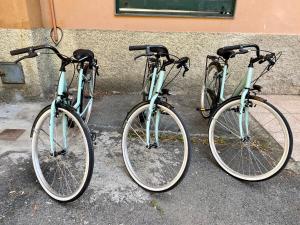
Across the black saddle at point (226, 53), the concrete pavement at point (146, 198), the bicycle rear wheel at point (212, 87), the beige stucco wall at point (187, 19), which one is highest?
the beige stucco wall at point (187, 19)

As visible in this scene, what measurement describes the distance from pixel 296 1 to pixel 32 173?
461 centimetres

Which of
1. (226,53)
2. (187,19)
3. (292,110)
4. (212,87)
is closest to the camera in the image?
(226,53)

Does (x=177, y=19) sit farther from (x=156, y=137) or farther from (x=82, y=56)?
(x=156, y=137)

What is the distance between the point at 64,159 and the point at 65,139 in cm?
51

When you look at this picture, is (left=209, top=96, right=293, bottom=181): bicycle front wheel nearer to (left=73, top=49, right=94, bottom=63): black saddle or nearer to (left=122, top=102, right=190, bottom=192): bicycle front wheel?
(left=122, top=102, right=190, bottom=192): bicycle front wheel

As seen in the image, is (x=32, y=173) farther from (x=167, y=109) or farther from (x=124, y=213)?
(x=167, y=109)

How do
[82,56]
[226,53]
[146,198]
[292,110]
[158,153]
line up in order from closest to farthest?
[146,198]
[82,56]
[226,53]
[158,153]
[292,110]

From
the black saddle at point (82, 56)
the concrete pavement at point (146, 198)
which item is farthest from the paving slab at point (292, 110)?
the black saddle at point (82, 56)

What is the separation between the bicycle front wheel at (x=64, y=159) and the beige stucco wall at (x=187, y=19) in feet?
7.35

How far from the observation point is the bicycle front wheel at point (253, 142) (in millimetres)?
2504

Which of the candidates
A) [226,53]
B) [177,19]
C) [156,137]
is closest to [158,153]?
[156,137]

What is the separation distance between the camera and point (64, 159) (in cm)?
293

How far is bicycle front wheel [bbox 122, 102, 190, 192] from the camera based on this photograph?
2.37m

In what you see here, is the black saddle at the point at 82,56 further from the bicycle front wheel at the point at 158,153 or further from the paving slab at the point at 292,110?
the paving slab at the point at 292,110
